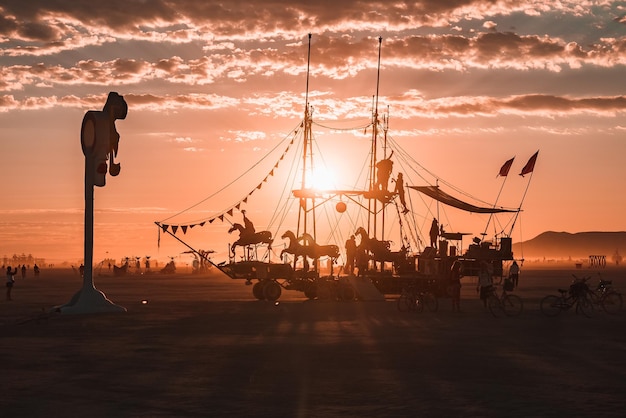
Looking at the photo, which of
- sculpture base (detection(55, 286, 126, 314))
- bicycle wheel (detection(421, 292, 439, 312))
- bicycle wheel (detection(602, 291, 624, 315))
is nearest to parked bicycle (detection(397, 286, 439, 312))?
bicycle wheel (detection(421, 292, 439, 312))

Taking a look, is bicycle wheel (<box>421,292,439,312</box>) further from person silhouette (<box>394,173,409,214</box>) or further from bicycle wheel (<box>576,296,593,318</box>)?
person silhouette (<box>394,173,409,214</box>)

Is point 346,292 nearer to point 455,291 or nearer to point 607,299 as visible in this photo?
point 455,291

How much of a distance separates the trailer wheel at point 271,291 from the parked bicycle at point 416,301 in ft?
34.8

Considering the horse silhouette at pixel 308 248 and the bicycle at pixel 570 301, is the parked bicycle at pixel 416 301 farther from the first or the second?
the horse silhouette at pixel 308 248

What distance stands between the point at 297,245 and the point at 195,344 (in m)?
29.4

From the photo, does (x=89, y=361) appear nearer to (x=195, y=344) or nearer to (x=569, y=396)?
(x=195, y=344)

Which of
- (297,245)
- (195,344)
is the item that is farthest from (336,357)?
(297,245)

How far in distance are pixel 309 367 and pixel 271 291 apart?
1187 inches

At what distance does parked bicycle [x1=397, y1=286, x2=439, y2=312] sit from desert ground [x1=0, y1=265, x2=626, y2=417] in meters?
5.64

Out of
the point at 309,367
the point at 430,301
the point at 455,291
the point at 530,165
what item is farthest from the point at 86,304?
the point at 530,165

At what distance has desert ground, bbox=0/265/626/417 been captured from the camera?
1341 centimetres

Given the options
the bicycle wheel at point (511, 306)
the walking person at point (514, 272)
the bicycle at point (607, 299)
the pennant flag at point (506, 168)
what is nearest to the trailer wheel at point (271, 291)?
the walking person at point (514, 272)

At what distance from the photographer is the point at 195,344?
2220cm

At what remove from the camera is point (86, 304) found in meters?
34.2
